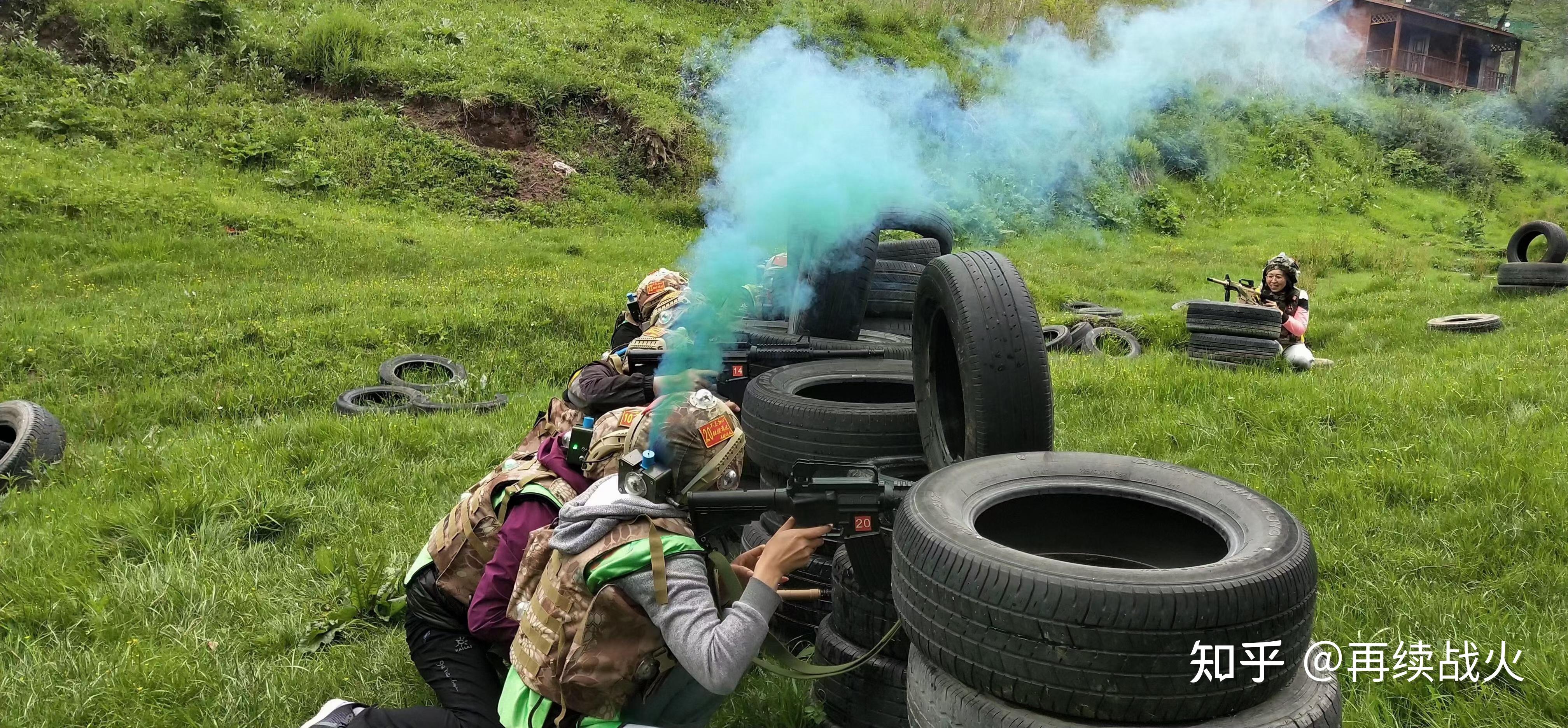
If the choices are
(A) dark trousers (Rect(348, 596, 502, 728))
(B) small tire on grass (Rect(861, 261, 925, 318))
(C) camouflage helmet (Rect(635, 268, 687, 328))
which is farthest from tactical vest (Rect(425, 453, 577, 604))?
(B) small tire on grass (Rect(861, 261, 925, 318))

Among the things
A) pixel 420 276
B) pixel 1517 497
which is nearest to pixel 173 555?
pixel 1517 497

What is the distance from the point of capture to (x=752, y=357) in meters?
5.39

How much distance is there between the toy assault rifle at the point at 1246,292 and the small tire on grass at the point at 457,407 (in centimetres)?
741

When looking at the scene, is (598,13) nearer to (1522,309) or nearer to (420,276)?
(420,276)

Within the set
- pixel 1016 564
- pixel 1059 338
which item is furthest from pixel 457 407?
pixel 1059 338

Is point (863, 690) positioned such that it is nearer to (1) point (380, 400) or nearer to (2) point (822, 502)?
A: (2) point (822, 502)

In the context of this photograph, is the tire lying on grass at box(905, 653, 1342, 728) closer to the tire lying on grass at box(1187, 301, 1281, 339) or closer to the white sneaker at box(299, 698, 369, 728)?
the white sneaker at box(299, 698, 369, 728)

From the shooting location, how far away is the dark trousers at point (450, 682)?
10.4 feet

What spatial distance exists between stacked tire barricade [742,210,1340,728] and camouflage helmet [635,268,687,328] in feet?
4.60

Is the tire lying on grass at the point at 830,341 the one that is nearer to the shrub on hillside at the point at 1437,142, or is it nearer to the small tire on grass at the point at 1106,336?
the small tire on grass at the point at 1106,336

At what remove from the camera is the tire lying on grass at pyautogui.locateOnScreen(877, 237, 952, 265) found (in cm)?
709

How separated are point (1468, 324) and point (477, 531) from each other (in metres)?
11.3

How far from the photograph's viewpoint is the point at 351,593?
4.44 metres

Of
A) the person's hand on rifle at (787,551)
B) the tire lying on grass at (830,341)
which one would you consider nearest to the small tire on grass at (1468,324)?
the tire lying on grass at (830,341)
